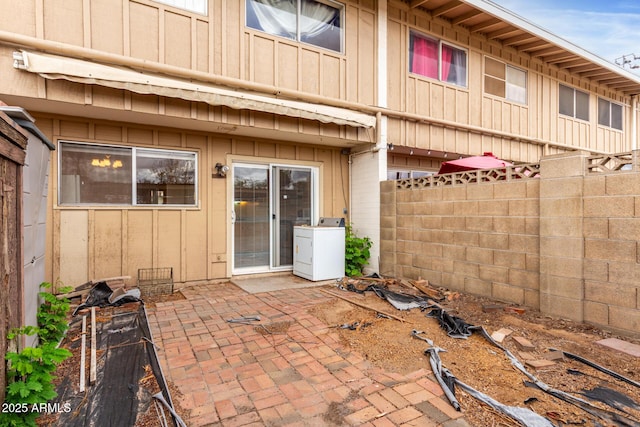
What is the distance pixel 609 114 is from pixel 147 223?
44.1 feet

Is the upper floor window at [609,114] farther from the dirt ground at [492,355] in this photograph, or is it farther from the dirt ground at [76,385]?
the dirt ground at [76,385]

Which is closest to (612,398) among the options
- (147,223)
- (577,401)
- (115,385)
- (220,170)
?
(577,401)

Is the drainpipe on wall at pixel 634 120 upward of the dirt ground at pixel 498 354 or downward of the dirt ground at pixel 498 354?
upward

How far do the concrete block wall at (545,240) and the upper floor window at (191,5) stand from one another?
441 cm

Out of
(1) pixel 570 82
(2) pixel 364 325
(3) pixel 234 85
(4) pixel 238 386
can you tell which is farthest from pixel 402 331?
(1) pixel 570 82

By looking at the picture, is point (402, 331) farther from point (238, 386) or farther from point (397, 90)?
point (397, 90)

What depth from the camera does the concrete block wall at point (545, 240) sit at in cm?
332

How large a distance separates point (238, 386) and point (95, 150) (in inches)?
170

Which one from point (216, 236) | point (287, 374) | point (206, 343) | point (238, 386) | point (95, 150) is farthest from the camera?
point (216, 236)

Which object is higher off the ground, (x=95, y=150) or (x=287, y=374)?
(x=95, y=150)

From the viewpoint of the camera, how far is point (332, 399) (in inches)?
91.0

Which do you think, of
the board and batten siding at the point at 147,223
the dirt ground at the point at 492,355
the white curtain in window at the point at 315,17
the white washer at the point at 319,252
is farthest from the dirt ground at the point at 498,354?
the white curtain in window at the point at 315,17

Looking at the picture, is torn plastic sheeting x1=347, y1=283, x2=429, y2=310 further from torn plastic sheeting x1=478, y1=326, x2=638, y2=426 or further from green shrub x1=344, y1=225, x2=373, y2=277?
torn plastic sheeting x1=478, y1=326, x2=638, y2=426

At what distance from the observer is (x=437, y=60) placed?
7.22 metres
